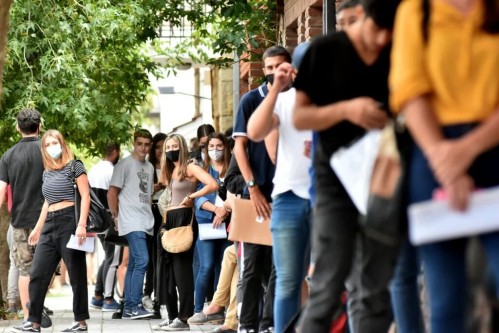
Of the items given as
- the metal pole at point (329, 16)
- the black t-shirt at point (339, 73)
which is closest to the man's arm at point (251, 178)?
the metal pole at point (329, 16)

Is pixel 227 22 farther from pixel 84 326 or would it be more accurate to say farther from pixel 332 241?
pixel 332 241

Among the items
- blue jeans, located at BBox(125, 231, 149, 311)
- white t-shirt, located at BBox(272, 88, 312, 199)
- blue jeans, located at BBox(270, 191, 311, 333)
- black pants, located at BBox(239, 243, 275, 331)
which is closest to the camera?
blue jeans, located at BBox(270, 191, 311, 333)

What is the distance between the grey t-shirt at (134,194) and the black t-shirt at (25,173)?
1.47 metres

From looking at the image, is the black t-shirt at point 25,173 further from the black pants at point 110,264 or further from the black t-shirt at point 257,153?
the black t-shirt at point 257,153

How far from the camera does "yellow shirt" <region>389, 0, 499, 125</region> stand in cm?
500

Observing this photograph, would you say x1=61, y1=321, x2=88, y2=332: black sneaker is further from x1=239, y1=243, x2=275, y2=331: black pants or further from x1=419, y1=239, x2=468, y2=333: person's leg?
x1=419, y1=239, x2=468, y2=333: person's leg

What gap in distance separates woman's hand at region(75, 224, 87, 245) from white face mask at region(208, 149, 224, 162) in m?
1.83

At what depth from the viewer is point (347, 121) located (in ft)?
21.5

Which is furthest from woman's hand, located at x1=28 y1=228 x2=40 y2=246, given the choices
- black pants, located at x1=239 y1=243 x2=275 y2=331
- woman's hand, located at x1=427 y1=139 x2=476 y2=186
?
woman's hand, located at x1=427 y1=139 x2=476 y2=186

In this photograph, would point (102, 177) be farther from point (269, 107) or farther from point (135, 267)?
point (269, 107)

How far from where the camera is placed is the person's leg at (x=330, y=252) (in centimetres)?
639

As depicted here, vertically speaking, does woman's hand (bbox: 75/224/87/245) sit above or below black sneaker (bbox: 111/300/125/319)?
above

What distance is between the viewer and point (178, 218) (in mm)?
14016

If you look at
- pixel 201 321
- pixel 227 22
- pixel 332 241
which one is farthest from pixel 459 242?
pixel 227 22
